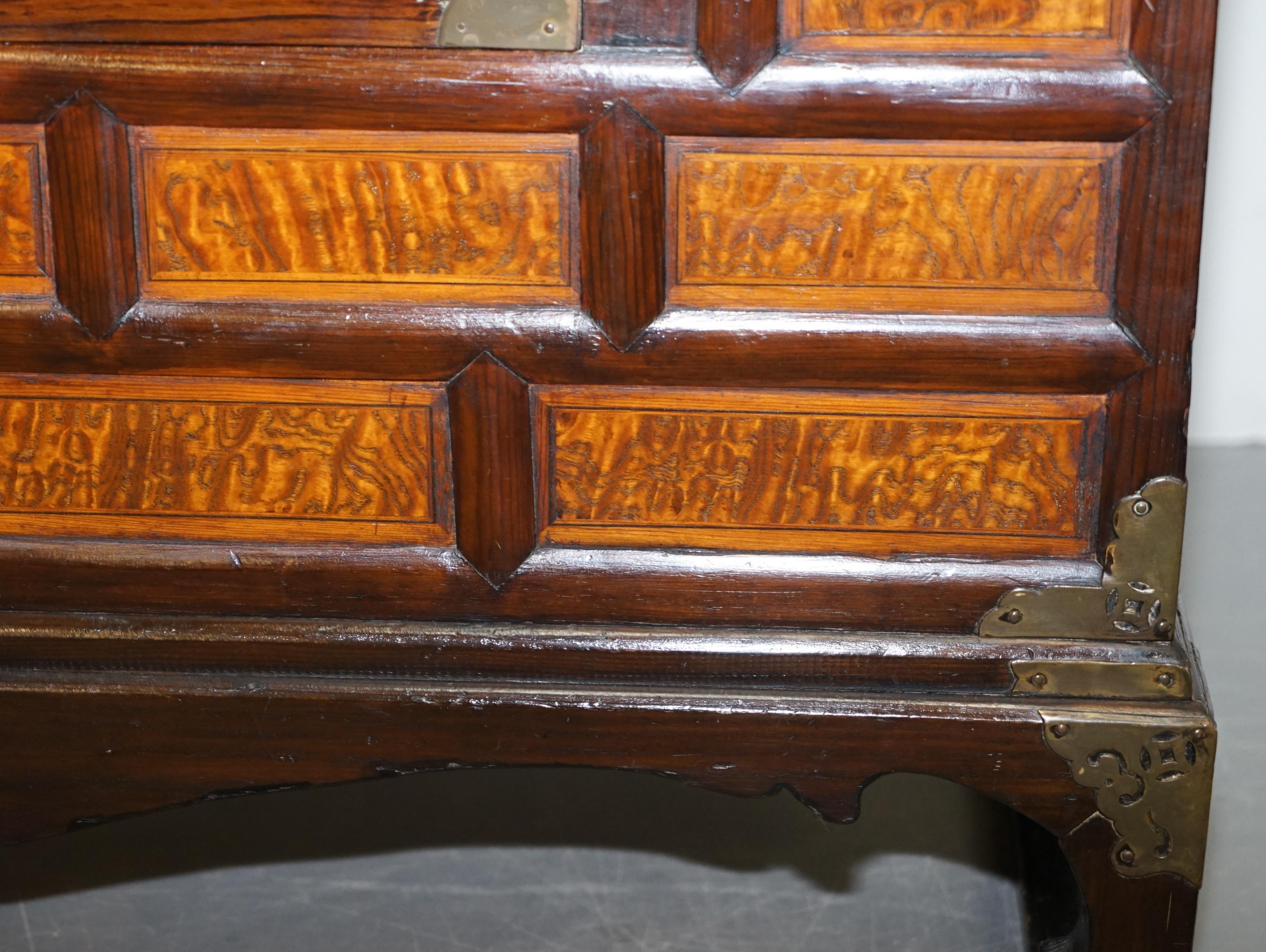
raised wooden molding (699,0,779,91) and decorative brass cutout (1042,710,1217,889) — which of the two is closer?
raised wooden molding (699,0,779,91)

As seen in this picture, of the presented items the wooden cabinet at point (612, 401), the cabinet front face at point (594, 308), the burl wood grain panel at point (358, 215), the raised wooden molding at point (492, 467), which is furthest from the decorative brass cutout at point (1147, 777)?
the burl wood grain panel at point (358, 215)

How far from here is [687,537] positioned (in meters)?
1.49

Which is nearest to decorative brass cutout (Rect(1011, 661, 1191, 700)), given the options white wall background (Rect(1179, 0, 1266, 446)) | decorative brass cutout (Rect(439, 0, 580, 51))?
decorative brass cutout (Rect(439, 0, 580, 51))

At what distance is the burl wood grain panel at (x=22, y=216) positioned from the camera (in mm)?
1404

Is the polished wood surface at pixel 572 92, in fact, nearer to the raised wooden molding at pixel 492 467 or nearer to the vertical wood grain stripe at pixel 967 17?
the vertical wood grain stripe at pixel 967 17

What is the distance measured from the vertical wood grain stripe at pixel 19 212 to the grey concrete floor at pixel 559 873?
33.1 inches

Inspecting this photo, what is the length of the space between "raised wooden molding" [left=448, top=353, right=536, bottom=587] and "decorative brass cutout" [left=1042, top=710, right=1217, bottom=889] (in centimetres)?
58

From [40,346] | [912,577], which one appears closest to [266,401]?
[40,346]

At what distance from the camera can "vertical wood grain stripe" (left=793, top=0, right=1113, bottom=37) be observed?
Result: 1310mm

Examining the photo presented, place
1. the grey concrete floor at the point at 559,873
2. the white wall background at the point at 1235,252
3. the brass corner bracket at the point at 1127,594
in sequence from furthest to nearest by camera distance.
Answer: the white wall background at the point at 1235,252 < the grey concrete floor at the point at 559,873 < the brass corner bracket at the point at 1127,594

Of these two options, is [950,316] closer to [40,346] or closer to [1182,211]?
[1182,211]

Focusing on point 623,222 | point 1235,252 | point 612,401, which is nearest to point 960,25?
point 623,222

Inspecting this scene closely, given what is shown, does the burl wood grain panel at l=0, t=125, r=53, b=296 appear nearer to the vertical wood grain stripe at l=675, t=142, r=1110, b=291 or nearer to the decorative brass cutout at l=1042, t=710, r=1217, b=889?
the vertical wood grain stripe at l=675, t=142, r=1110, b=291

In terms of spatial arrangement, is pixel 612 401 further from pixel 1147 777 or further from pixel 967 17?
pixel 1147 777
